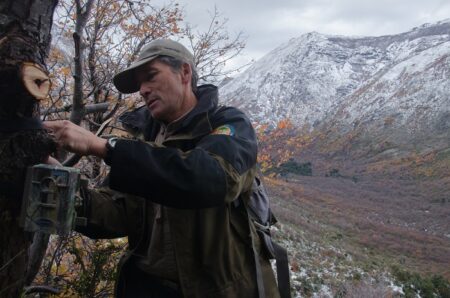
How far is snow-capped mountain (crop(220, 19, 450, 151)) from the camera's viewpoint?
87312 mm

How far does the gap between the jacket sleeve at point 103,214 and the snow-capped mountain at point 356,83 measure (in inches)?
3161

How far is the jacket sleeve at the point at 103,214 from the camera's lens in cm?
224

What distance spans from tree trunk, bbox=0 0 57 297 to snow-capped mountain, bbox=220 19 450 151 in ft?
265

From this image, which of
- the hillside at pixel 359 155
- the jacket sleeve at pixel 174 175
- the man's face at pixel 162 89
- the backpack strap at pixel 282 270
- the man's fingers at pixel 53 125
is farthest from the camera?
the hillside at pixel 359 155

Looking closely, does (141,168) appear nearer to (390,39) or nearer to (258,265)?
(258,265)

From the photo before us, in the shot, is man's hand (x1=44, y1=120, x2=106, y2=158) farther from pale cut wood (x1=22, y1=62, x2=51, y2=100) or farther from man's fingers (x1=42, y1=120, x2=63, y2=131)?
pale cut wood (x1=22, y1=62, x2=51, y2=100)

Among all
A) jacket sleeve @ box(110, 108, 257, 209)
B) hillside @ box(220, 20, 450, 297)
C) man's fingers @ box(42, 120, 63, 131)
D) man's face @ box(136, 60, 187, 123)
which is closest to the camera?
jacket sleeve @ box(110, 108, 257, 209)

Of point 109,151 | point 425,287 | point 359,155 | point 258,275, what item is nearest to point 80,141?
point 109,151

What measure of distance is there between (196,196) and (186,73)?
83 cm

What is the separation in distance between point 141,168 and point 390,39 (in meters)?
142

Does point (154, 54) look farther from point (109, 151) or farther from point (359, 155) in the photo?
point (359, 155)

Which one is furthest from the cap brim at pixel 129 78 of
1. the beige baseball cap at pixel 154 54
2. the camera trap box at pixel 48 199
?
the camera trap box at pixel 48 199

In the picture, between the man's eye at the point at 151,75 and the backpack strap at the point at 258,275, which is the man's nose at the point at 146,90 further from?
the backpack strap at the point at 258,275

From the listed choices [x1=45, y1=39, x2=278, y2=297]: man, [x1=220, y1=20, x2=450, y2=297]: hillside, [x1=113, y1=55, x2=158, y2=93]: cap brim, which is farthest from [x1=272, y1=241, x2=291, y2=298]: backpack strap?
[x1=220, y1=20, x2=450, y2=297]: hillside
